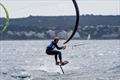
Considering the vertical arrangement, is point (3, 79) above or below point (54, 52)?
below

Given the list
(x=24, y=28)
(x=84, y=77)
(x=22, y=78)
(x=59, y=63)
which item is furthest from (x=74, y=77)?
(x=24, y=28)

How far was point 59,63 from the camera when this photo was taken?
40.2 m

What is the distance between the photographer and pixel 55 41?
39.0 meters

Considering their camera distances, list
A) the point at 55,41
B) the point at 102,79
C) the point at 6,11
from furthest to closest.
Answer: the point at 102,79 → the point at 55,41 → the point at 6,11

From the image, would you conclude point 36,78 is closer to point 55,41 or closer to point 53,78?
point 53,78

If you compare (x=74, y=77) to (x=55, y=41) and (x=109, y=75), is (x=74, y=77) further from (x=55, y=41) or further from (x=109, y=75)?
(x=55, y=41)

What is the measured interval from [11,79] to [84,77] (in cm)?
605

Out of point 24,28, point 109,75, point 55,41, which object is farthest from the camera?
point 24,28

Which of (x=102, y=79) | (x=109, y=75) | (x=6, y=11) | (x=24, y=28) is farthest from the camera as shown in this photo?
(x=24, y=28)

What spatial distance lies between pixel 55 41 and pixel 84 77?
1161 cm

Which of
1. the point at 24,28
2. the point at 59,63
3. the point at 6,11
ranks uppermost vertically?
the point at 6,11

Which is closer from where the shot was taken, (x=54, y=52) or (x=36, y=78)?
(x=54, y=52)

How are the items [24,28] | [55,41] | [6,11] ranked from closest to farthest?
1. [6,11]
2. [55,41]
3. [24,28]

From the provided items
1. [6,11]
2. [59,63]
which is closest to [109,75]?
[59,63]
